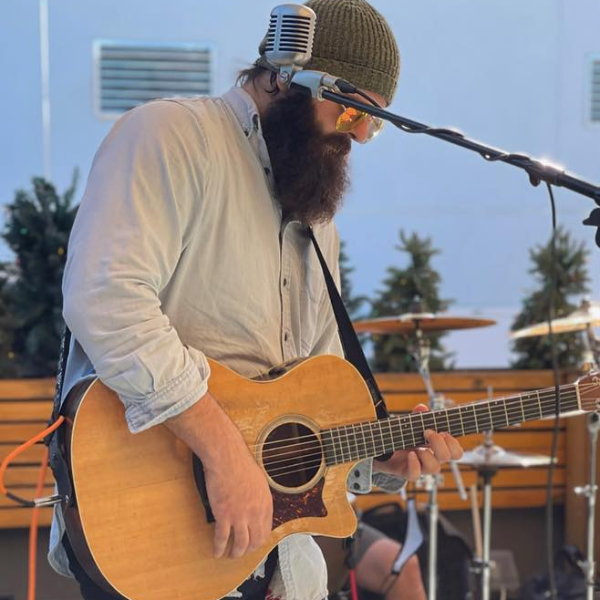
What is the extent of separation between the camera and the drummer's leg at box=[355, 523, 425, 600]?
328cm

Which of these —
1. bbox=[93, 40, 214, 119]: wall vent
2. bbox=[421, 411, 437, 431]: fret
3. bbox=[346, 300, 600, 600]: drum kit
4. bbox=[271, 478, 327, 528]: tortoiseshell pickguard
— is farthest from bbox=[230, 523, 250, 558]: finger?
bbox=[93, 40, 214, 119]: wall vent

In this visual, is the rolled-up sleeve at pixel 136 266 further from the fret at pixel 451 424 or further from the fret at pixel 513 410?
the fret at pixel 513 410

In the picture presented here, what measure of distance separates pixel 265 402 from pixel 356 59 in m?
0.72

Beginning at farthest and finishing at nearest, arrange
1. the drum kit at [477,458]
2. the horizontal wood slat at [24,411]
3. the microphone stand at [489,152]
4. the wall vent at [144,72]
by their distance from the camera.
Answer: the wall vent at [144,72]
the horizontal wood slat at [24,411]
the drum kit at [477,458]
the microphone stand at [489,152]

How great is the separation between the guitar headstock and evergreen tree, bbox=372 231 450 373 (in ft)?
7.38

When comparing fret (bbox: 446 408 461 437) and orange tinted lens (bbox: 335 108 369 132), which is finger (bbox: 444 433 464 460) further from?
orange tinted lens (bbox: 335 108 369 132)

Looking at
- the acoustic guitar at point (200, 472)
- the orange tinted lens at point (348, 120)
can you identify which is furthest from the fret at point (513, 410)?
the orange tinted lens at point (348, 120)

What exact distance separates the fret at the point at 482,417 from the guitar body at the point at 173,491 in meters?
0.40

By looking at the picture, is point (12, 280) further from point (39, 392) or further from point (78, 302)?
point (78, 302)

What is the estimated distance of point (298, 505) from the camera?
1533 mm

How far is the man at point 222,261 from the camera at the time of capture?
1275 millimetres

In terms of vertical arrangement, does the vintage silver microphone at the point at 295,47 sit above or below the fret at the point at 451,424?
above

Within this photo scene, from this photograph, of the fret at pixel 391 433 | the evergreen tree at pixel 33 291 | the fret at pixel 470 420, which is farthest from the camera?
the evergreen tree at pixel 33 291

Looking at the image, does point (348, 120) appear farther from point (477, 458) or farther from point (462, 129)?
point (462, 129)
